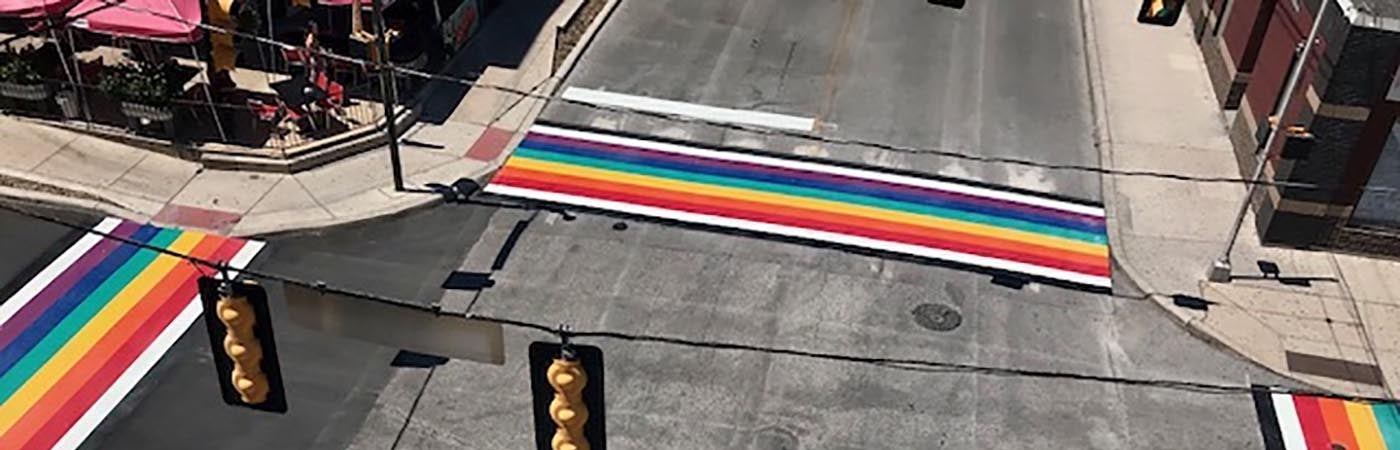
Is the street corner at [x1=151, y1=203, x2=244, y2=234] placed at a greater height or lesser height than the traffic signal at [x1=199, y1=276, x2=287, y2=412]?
lesser

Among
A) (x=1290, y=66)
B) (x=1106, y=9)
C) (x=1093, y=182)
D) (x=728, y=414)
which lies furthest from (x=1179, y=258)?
(x=1106, y=9)

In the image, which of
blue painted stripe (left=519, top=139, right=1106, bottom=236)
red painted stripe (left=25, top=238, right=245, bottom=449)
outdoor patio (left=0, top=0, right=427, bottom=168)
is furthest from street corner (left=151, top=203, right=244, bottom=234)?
blue painted stripe (left=519, top=139, right=1106, bottom=236)

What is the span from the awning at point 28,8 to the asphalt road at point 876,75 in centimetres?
948

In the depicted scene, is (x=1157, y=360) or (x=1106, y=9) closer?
(x=1157, y=360)

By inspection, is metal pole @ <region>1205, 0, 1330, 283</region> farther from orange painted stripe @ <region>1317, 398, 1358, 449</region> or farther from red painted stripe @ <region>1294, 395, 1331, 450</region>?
orange painted stripe @ <region>1317, 398, 1358, 449</region>

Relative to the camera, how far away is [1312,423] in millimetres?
17906

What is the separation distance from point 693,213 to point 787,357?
433cm

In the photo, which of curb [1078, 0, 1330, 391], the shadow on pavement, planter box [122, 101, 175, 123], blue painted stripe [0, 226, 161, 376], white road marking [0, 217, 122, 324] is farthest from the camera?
the shadow on pavement

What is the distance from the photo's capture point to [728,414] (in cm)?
1789

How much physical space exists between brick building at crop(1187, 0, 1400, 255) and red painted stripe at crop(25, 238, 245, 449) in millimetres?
17841

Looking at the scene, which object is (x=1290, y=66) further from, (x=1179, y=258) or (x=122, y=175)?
(x=122, y=175)

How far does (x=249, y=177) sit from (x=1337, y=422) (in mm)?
18693

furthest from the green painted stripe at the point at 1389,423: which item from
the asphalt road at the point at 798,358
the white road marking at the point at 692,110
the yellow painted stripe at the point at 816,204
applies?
the white road marking at the point at 692,110

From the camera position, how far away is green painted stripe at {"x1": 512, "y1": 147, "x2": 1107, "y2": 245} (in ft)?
74.2
